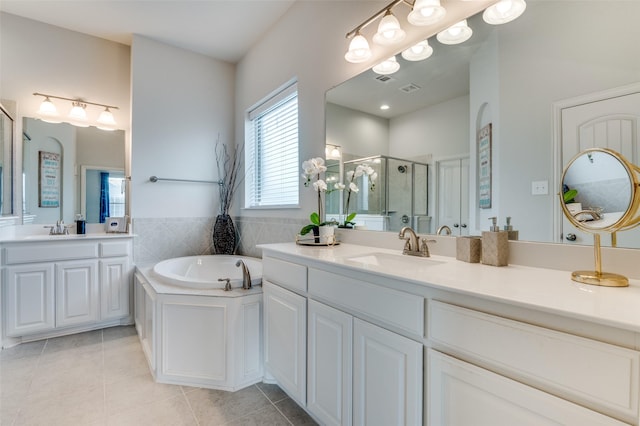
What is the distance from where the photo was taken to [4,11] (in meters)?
2.60

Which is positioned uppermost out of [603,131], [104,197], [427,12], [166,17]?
[166,17]

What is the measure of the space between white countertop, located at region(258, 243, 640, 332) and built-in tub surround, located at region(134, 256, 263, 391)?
0.85 metres

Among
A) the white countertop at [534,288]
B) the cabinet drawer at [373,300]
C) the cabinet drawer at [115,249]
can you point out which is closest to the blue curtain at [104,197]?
the cabinet drawer at [115,249]

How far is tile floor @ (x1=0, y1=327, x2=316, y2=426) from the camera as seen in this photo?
1.57m

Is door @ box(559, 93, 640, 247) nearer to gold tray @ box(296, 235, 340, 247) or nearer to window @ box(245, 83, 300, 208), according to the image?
gold tray @ box(296, 235, 340, 247)

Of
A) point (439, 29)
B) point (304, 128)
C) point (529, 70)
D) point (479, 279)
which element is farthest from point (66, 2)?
point (479, 279)

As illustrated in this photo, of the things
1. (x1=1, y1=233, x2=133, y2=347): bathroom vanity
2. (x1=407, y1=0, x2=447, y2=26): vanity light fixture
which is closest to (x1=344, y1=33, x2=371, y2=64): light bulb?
(x1=407, y1=0, x2=447, y2=26): vanity light fixture

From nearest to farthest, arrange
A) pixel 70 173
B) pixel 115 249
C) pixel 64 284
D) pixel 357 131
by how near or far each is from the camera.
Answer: pixel 357 131 → pixel 64 284 → pixel 115 249 → pixel 70 173

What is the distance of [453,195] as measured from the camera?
56.0 inches

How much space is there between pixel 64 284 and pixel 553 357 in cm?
333

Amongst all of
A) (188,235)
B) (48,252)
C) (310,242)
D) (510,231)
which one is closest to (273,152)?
(188,235)

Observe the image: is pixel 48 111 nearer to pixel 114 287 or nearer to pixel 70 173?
pixel 70 173

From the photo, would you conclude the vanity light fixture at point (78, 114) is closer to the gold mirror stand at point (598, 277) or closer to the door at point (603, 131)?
the door at point (603, 131)

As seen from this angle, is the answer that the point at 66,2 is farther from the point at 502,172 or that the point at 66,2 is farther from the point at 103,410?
the point at 502,172
